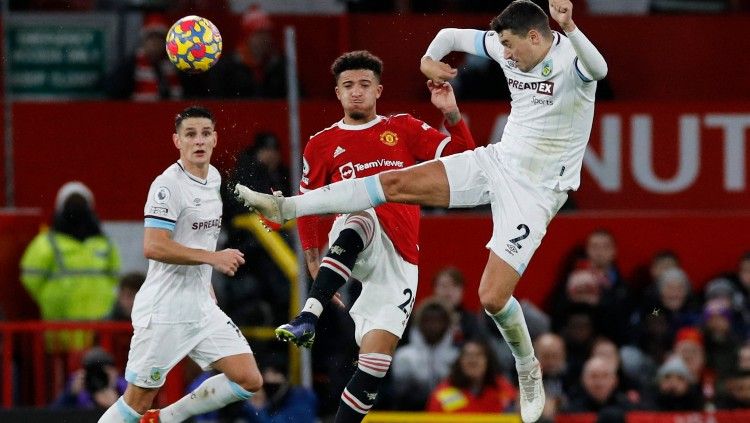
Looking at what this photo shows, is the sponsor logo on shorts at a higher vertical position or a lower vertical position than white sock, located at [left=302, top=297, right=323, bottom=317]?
higher

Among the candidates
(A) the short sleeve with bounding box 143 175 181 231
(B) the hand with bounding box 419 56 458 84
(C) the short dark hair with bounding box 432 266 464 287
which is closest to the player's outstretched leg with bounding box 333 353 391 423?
(A) the short sleeve with bounding box 143 175 181 231

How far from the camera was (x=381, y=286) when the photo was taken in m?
11.4

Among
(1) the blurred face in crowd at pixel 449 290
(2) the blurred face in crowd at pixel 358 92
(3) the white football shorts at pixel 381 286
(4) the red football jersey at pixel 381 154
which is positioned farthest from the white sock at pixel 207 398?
(1) the blurred face in crowd at pixel 449 290

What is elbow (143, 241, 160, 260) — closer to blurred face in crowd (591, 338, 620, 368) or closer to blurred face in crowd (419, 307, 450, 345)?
blurred face in crowd (419, 307, 450, 345)

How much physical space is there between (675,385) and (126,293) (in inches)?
171

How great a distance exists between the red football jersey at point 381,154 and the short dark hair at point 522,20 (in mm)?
1000

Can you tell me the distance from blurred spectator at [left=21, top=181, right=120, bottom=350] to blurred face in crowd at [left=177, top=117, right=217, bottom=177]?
387cm

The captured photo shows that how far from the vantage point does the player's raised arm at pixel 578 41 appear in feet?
33.4

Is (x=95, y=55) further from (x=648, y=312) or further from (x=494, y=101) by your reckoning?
(x=648, y=312)

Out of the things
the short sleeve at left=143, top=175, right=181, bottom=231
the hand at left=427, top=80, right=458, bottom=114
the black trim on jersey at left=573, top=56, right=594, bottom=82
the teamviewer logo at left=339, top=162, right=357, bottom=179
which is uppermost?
the black trim on jersey at left=573, top=56, right=594, bottom=82

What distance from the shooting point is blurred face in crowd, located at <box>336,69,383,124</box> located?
11289 mm

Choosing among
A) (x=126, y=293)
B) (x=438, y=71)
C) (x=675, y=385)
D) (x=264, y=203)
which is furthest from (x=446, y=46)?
(x=126, y=293)

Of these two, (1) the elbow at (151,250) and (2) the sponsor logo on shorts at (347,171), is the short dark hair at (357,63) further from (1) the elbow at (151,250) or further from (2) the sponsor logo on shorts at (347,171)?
(1) the elbow at (151,250)

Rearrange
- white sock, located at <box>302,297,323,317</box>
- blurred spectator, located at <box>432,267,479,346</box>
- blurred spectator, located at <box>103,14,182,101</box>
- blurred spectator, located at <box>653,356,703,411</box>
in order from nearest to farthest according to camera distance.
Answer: white sock, located at <box>302,297,323,317</box> < blurred spectator, located at <box>653,356,703,411</box> < blurred spectator, located at <box>432,267,479,346</box> < blurred spectator, located at <box>103,14,182,101</box>
